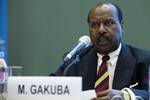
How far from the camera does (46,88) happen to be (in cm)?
114

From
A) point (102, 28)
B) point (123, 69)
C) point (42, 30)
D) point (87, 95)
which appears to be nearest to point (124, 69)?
point (123, 69)

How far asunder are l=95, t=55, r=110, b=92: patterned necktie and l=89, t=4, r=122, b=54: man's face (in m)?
0.06

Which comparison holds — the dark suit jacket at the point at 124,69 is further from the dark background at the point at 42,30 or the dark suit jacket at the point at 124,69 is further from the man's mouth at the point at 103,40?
the dark background at the point at 42,30

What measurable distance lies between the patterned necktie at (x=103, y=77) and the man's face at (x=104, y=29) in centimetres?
6

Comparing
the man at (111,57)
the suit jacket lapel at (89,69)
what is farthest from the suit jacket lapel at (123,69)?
the suit jacket lapel at (89,69)

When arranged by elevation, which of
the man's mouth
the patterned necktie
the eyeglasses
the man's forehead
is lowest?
the patterned necktie

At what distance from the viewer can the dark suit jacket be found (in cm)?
163

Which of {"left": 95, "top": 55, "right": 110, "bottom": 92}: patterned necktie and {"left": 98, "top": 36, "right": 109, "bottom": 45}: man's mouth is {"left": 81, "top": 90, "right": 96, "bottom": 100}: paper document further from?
{"left": 98, "top": 36, "right": 109, "bottom": 45}: man's mouth

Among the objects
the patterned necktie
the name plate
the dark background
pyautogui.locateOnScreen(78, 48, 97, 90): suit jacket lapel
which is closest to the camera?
the name plate

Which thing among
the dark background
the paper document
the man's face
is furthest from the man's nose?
the dark background

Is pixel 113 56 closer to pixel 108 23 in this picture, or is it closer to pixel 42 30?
pixel 108 23

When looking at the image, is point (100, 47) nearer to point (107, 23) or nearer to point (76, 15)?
point (107, 23)

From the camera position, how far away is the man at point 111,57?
165 cm

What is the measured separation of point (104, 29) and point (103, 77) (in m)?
0.24
